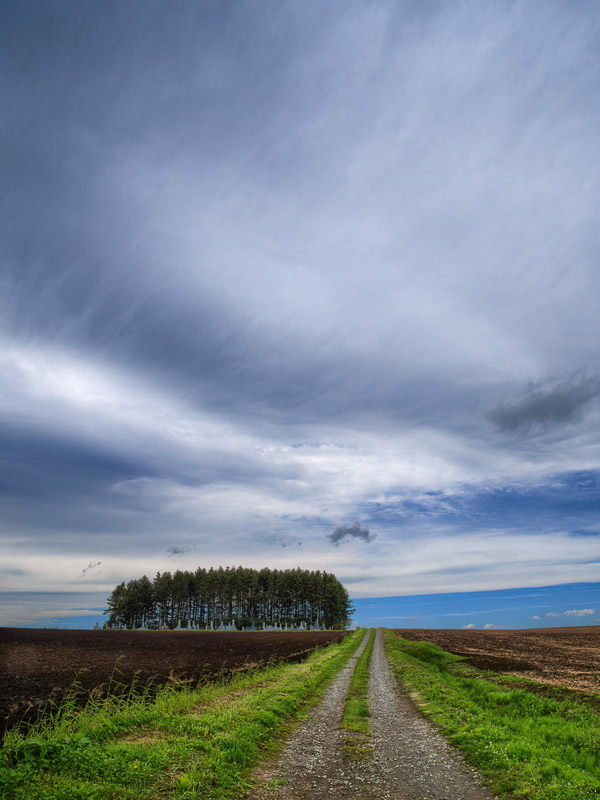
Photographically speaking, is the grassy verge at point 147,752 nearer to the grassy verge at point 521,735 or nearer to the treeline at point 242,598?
the grassy verge at point 521,735

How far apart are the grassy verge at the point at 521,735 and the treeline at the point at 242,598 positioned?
126199mm

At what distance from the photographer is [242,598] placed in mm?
143500

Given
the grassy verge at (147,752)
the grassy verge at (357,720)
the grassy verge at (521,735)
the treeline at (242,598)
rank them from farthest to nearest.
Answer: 1. the treeline at (242,598)
2. the grassy verge at (357,720)
3. the grassy verge at (521,735)
4. the grassy verge at (147,752)

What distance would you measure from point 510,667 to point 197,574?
132 meters

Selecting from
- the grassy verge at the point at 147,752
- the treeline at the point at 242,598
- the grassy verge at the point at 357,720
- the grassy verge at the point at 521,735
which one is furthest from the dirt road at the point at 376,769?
the treeline at the point at 242,598

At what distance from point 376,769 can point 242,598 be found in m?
144

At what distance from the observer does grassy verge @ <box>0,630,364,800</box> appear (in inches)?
374

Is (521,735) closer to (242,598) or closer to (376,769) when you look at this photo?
(376,769)

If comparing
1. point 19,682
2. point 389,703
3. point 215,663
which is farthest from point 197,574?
point 389,703

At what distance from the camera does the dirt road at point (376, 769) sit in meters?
10.4

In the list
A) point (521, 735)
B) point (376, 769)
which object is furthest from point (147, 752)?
point (521, 735)

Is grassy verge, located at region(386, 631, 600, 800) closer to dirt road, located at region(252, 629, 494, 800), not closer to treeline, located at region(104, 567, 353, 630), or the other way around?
dirt road, located at region(252, 629, 494, 800)

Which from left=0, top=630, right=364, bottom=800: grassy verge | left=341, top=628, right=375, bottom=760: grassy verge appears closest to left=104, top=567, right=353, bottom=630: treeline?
left=341, top=628, right=375, bottom=760: grassy verge

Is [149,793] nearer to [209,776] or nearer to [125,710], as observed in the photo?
[209,776]
